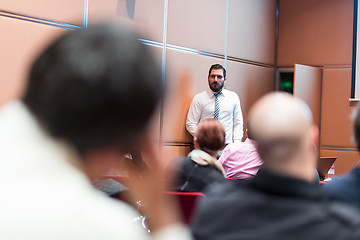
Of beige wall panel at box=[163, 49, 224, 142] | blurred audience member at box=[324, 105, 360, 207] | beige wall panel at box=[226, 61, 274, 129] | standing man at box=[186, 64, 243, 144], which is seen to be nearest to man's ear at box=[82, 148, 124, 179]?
blurred audience member at box=[324, 105, 360, 207]

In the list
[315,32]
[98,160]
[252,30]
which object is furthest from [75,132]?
[315,32]

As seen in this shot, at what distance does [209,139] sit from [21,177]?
2.28 metres

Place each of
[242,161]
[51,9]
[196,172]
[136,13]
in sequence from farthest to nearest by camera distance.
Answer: [136,13] → [51,9] → [242,161] → [196,172]

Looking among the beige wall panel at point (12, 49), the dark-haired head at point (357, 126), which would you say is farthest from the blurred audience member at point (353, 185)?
the beige wall panel at point (12, 49)

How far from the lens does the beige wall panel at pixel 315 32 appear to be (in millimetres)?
7105

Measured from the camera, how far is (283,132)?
1070 millimetres

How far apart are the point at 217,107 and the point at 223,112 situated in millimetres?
119

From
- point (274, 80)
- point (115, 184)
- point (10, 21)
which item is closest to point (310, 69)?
point (274, 80)

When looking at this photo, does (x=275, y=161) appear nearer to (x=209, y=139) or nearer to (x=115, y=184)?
(x=115, y=184)

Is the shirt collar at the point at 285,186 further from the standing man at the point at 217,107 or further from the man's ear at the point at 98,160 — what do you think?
the standing man at the point at 217,107

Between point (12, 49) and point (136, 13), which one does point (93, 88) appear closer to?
point (12, 49)

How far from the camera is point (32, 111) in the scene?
587 millimetres

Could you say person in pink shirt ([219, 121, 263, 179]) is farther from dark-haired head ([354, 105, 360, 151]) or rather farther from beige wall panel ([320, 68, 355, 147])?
beige wall panel ([320, 68, 355, 147])

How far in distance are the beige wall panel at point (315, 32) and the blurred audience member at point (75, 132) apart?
23.1 feet
